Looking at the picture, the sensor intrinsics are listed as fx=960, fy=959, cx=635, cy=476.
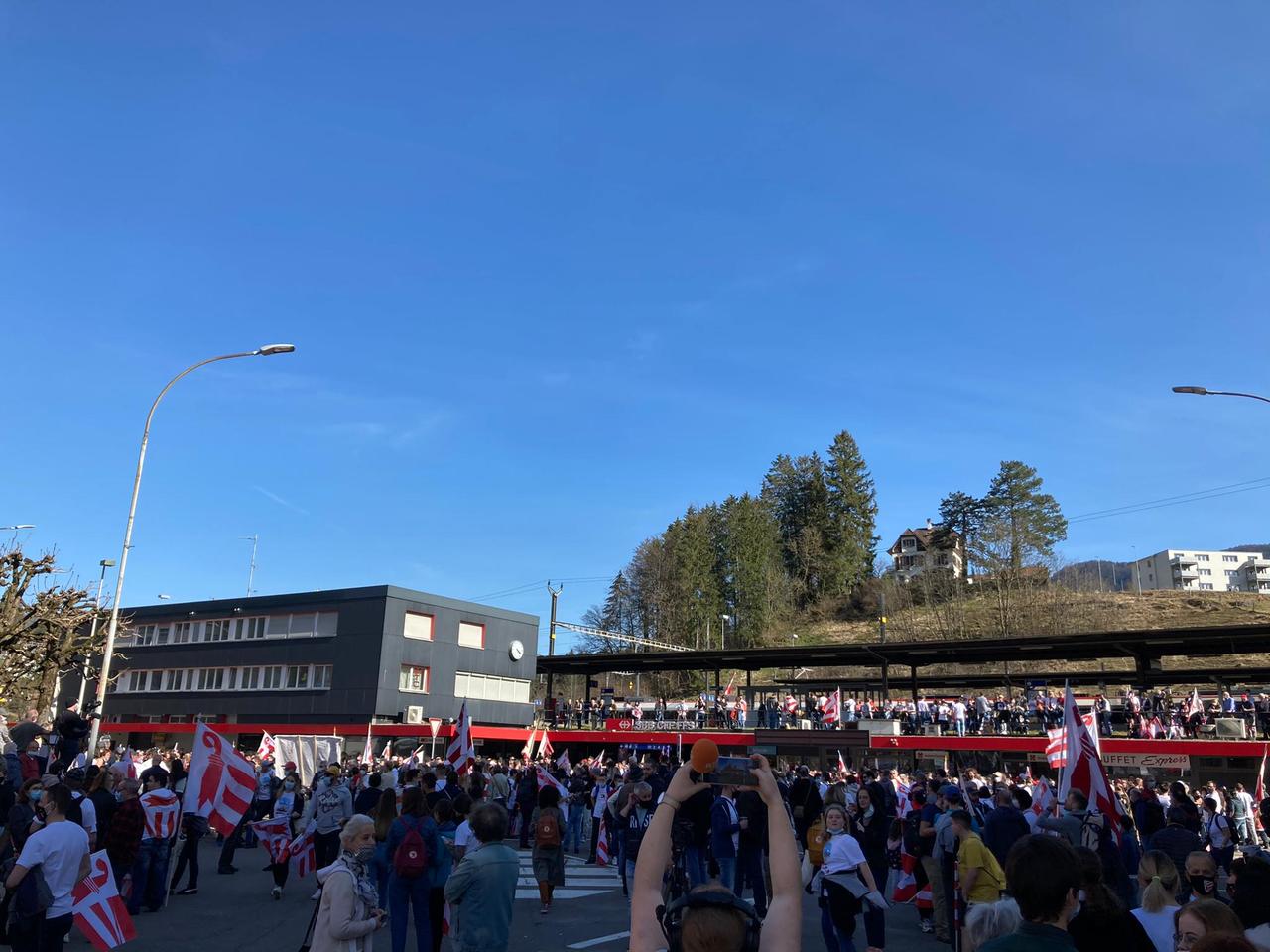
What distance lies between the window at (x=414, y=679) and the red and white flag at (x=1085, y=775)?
132ft

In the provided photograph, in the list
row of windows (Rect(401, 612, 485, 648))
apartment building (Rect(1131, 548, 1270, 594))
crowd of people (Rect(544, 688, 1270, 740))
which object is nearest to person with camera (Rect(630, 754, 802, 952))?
crowd of people (Rect(544, 688, 1270, 740))

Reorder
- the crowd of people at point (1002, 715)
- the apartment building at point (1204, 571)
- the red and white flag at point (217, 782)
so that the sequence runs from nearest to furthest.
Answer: the red and white flag at point (217, 782) → the crowd of people at point (1002, 715) → the apartment building at point (1204, 571)

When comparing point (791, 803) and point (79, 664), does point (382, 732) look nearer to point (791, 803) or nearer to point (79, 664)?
point (79, 664)

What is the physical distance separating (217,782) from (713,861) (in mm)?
7127

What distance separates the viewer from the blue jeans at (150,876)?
12.3m

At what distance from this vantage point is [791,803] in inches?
595

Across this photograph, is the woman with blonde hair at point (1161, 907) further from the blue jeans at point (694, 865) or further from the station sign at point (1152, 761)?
the station sign at point (1152, 761)

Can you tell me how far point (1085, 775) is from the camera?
35.5ft

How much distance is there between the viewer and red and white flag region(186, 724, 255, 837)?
1337 cm

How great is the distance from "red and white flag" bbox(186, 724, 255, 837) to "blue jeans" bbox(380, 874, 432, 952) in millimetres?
5418

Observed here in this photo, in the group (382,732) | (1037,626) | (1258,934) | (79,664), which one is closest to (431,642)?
(382,732)

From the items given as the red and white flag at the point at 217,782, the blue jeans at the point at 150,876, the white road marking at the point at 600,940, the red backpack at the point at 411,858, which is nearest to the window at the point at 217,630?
the red and white flag at the point at 217,782

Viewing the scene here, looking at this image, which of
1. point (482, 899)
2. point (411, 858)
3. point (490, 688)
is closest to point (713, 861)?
point (411, 858)

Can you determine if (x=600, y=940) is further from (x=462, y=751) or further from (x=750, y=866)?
(x=462, y=751)
